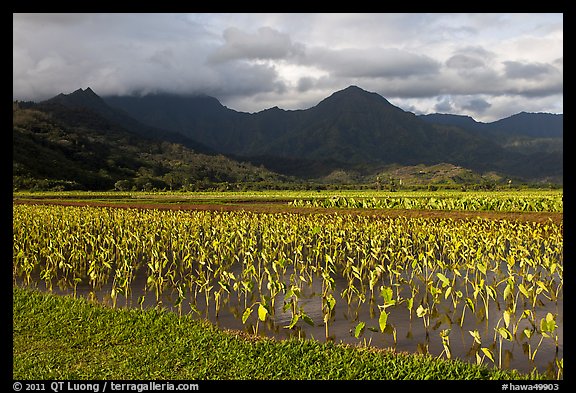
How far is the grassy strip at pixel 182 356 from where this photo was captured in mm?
7500

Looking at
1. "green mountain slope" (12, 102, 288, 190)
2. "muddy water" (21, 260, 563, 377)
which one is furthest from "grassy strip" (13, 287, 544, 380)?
"green mountain slope" (12, 102, 288, 190)

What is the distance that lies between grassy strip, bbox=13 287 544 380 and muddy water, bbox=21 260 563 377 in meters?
0.96

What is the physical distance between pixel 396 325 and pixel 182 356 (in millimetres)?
5006

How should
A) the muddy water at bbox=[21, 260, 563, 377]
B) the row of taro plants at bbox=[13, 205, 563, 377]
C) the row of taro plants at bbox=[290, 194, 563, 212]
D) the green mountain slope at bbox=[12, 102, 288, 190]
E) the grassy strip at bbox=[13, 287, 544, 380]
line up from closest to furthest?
1. the grassy strip at bbox=[13, 287, 544, 380]
2. the muddy water at bbox=[21, 260, 563, 377]
3. the row of taro plants at bbox=[13, 205, 563, 377]
4. the row of taro plants at bbox=[290, 194, 563, 212]
5. the green mountain slope at bbox=[12, 102, 288, 190]

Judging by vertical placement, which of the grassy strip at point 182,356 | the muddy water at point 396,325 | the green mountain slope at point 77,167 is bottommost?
the muddy water at point 396,325

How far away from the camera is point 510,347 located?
940cm

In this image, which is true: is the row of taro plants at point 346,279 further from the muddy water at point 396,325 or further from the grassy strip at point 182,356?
the grassy strip at point 182,356

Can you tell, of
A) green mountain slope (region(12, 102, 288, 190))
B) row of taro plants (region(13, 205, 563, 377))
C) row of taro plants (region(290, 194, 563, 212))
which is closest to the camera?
row of taro plants (region(13, 205, 563, 377))

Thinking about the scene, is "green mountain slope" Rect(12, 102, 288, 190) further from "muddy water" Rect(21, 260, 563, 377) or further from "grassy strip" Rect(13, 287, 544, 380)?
"grassy strip" Rect(13, 287, 544, 380)

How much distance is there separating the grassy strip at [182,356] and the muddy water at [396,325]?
96 centimetres

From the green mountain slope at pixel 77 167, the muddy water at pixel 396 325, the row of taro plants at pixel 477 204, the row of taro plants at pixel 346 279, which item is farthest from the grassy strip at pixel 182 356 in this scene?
the green mountain slope at pixel 77 167

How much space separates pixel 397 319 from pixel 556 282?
7274 mm

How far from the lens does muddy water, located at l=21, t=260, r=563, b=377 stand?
359 inches
